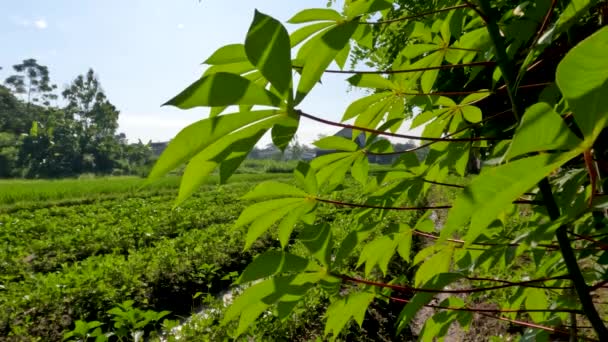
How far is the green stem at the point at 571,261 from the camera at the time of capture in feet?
1.70

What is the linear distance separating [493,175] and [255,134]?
230 mm

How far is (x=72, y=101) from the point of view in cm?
5278

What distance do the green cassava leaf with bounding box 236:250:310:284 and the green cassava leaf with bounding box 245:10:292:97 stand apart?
264 millimetres

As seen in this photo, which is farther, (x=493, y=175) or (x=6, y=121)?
(x=6, y=121)

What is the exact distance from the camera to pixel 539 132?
0.93ft

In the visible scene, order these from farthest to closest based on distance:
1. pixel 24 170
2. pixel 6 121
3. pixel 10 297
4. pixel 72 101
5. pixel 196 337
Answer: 1. pixel 72 101
2. pixel 6 121
3. pixel 24 170
4. pixel 10 297
5. pixel 196 337

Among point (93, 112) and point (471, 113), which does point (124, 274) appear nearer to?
point (471, 113)

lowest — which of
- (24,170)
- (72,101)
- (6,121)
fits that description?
(24,170)

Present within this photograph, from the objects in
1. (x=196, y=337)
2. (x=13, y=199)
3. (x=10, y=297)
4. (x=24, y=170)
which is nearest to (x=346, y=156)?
(x=196, y=337)

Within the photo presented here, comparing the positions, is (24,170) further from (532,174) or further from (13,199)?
(532,174)

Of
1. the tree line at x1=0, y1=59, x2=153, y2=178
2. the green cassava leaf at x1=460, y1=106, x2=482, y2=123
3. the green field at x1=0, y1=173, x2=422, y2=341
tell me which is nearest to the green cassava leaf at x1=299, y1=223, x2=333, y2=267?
the green cassava leaf at x1=460, y1=106, x2=482, y2=123

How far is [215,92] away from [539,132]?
0.27 m

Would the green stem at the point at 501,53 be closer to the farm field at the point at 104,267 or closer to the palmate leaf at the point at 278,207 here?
the palmate leaf at the point at 278,207

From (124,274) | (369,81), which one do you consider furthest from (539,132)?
(124,274)
